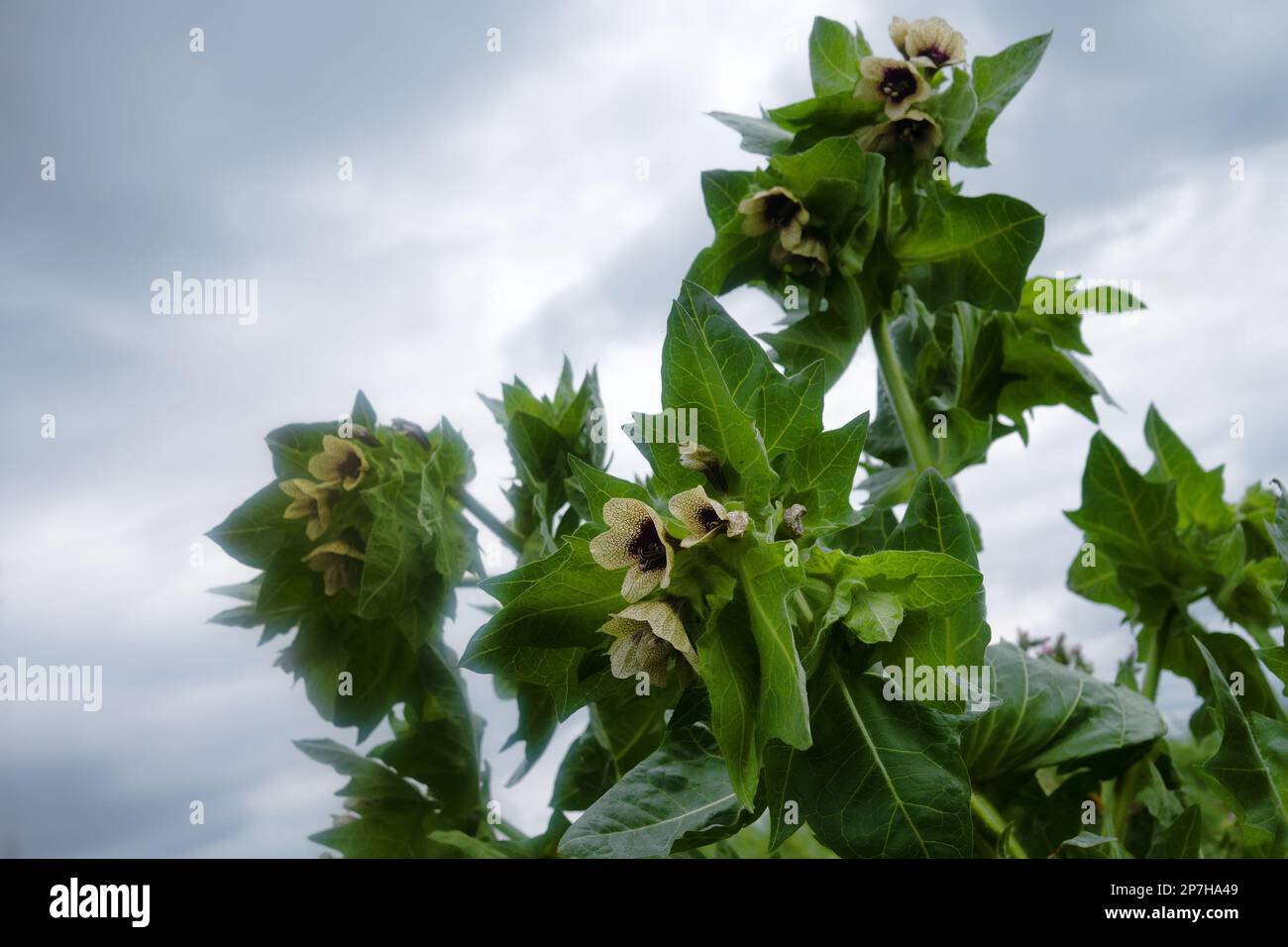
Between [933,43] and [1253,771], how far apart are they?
2.19 feet

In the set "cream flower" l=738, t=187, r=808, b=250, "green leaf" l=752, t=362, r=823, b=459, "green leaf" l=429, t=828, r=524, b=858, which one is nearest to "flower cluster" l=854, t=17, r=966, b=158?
"cream flower" l=738, t=187, r=808, b=250

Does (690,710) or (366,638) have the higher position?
(366,638)

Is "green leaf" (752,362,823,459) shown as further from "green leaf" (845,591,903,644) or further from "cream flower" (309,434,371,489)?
"cream flower" (309,434,371,489)

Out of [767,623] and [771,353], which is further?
[771,353]

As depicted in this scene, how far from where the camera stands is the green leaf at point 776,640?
58cm

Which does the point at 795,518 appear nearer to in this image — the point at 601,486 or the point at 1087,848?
the point at 601,486

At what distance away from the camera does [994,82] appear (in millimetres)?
1012

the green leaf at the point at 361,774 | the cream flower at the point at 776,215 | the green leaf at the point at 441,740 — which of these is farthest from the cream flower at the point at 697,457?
the green leaf at the point at 361,774

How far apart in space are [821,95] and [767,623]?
61 cm

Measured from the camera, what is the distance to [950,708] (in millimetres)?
690

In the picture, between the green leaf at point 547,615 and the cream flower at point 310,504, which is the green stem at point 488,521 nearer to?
Result: the cream flower at point 310,504

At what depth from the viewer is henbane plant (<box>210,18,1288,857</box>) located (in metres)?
0.66
